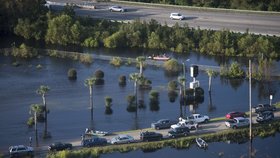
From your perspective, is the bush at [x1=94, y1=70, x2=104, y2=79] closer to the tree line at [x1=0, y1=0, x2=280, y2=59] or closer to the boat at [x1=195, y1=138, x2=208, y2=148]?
the tree line at [x1=0, y1=0, x2=280, y2=59]

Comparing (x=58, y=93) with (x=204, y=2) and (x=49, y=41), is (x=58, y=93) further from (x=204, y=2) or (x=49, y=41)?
(x=204, y=2)

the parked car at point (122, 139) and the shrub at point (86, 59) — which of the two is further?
the shrub at point (86, 59)

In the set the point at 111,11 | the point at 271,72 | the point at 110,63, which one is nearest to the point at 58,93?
the point at 110,63

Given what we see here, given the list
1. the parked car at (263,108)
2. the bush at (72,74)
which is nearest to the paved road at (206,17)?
the bush at (72,74)

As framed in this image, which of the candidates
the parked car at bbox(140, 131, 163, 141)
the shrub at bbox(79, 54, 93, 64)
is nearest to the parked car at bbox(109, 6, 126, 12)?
the shrub at bbox(79, 54, 93, 64)

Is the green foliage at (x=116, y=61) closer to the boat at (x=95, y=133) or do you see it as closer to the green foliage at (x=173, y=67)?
the green foliage at (x=173, y=67)
